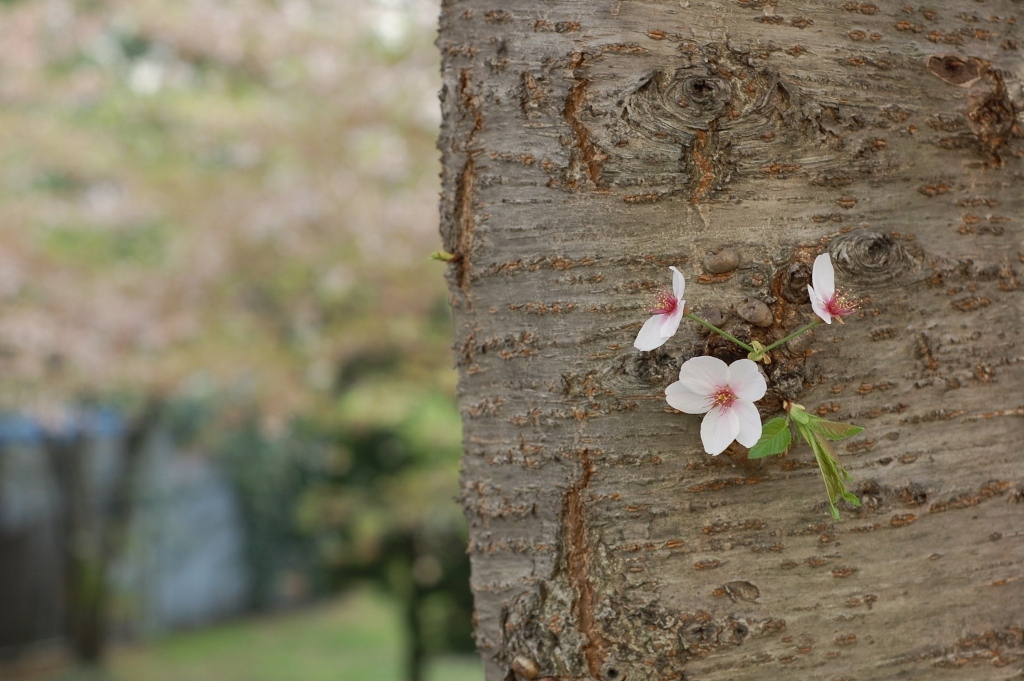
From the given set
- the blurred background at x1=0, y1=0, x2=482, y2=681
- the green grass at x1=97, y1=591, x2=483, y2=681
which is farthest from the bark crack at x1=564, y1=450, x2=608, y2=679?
the green grass at x1=97, y1=591, x2=483, y2=681

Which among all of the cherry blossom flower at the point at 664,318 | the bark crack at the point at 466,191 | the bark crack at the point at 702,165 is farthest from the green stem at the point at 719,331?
the bark crack at the point at 466,191

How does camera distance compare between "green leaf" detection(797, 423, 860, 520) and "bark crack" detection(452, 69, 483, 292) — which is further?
"bark crack" detection(452, 69, 483, 292)

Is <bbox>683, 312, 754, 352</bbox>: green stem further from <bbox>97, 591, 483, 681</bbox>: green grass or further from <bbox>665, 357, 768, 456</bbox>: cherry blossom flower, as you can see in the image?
<bbox>97, 591, 483, 681</bbox>: green grass

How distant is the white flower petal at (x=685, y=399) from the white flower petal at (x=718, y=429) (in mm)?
12

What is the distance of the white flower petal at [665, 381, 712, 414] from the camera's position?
0.83 meters

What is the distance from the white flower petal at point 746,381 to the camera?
0.80m

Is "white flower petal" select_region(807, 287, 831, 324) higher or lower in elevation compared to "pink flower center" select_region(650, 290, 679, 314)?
higher

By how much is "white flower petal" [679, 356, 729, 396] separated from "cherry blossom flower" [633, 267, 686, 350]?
35mm

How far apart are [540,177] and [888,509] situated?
0.50m

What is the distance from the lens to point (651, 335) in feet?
2.73

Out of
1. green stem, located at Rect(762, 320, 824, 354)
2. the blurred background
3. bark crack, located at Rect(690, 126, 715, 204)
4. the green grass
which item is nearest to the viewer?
green stem, located at Rect(762, 320, 824, 354)

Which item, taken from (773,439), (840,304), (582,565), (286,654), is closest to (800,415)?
(773,439)

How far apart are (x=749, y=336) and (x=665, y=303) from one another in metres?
0.09

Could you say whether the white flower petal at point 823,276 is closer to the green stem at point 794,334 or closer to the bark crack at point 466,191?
the green stem at point 794,334
